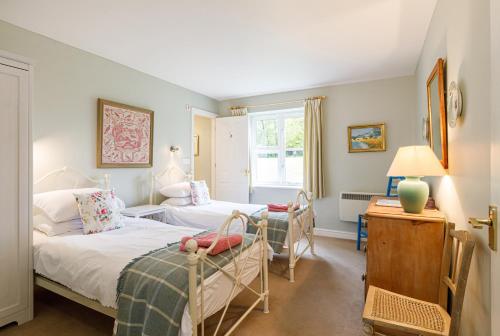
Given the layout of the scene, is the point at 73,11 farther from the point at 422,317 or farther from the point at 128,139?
the point at 422,317

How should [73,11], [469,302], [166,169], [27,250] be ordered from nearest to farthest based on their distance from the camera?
[469,302] → [27,250] → [73,11] → [166,169]

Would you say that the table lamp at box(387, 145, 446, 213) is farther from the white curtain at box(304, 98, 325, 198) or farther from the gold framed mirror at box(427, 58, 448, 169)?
the white curtain at box(304, 98, 325, 198)

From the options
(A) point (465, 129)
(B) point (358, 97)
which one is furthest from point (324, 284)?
(B) point (358, 97)

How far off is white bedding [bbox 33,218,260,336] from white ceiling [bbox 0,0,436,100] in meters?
1.95

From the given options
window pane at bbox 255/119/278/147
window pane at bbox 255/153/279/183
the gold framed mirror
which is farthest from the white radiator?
the gold framed mirror

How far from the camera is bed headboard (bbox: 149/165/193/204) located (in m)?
3.90

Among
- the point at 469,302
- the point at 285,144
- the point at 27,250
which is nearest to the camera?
the point at 469,302

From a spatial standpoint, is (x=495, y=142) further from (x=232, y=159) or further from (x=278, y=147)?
(x=232, y=159)

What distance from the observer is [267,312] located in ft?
7.21

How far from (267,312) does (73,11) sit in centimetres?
308

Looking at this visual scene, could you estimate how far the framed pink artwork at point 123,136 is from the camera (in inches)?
126

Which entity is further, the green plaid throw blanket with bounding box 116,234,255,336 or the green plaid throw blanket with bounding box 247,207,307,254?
the green plaid throw blanket with bounding box 247,207,307,254

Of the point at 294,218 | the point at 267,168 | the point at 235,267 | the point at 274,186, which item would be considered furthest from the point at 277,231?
the point at 267,168

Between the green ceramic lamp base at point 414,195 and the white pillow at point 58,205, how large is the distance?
283 centimetres
